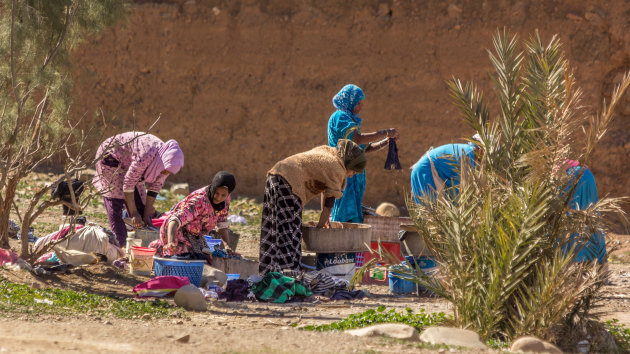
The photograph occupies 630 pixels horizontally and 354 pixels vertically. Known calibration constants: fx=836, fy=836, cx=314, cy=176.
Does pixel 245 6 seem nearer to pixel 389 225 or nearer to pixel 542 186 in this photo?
pixel 389 225

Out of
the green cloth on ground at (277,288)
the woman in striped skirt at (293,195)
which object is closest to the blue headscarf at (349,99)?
the woman in striped skirt at (293,195)

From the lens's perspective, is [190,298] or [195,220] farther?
[195,220]

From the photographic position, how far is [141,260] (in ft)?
27.3

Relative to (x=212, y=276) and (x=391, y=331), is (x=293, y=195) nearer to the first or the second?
(x=212, y=276)

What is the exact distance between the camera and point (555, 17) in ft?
50.4

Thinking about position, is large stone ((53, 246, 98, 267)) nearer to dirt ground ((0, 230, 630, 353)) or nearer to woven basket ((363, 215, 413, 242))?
dirt ground ((0, 230, 630, 353))

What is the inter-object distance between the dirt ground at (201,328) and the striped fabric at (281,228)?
63 centimetres

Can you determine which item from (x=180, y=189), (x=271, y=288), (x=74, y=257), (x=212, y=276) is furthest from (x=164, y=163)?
(x=180, y=189)

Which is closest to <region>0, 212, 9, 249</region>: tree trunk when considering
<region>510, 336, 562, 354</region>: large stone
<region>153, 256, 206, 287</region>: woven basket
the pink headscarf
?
<region>153, 256, 206, 287</region>: woven basket

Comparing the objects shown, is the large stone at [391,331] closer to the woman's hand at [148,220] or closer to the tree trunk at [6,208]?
the tree trunk at [6,208]

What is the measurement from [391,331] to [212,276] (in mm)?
2540

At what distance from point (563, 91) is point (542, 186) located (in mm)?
756

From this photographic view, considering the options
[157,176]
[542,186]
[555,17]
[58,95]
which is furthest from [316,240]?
[555,17]

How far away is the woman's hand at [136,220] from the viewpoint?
9211mm
